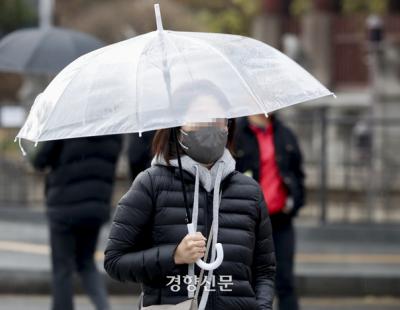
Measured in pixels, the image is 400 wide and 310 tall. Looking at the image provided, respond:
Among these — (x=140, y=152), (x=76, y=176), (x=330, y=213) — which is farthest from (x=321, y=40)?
(x=76, y=176)

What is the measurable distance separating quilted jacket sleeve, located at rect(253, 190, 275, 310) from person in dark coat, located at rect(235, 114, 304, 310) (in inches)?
121

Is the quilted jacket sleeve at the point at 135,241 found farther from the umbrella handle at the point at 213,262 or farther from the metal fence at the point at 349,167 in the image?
the metal fence at the point at 349,167

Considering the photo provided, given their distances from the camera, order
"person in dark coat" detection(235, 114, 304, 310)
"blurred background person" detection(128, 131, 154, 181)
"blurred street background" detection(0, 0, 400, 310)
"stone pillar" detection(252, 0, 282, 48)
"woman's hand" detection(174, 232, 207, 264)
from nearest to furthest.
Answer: "woman's hand" detection(174, 232, 207, 264), "person in dark coat" detection(235, 114, 304, 310), "blurred background person" detection(128, 131, 154, 181), "blurred street background" detection(0, 0, 400, 310), "stone pillar" detection(252, 0, 282, 48)

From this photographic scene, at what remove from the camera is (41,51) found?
9.60 m

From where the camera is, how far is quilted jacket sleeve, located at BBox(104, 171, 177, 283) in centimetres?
493

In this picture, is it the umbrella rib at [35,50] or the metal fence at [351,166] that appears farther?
the metal fence at [351,166]

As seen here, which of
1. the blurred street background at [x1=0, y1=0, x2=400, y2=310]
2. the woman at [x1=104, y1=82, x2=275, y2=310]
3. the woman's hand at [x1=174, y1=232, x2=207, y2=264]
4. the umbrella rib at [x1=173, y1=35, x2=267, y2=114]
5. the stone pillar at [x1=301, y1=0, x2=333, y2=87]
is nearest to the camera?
the woman's hand at [x1=174, y1=232, x2=207, y2=264]

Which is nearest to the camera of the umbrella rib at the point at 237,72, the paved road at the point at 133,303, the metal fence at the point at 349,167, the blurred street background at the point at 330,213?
the umbrella rib at the point at 237,72

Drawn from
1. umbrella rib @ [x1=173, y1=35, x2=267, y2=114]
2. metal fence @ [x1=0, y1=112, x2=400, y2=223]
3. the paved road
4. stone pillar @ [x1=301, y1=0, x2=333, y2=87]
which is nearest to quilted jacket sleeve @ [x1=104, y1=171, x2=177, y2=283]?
umbrella rib @ [x1=173, y1=35, x2=267, y2=114]

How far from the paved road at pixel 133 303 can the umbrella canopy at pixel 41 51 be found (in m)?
2.33

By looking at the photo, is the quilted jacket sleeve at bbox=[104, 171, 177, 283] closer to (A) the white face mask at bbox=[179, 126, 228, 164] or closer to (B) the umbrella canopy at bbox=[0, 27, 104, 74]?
(A) the white face mask at bbox=[179, 126, 228, 164]

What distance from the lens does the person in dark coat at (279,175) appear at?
8.30 metres

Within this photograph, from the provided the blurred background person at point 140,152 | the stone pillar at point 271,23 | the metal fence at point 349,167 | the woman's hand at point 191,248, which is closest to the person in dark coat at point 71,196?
the blurred background person at point 140,152

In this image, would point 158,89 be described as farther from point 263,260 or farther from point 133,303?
point 133,303
